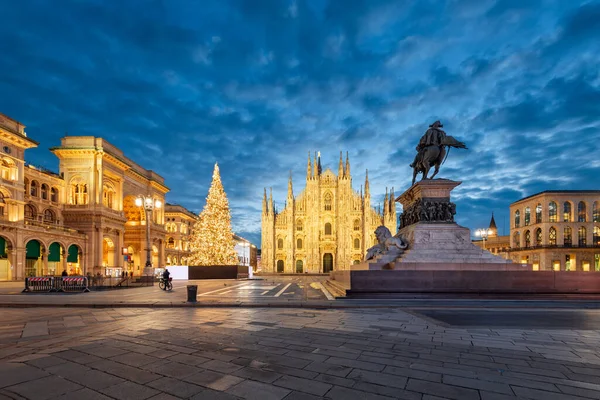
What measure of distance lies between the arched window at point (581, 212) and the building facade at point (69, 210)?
65.2 m

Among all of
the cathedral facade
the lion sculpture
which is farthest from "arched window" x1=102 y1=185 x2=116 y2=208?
the lion sculpture

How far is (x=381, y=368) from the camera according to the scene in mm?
5254

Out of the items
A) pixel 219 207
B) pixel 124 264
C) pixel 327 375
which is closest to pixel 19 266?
pixel 124 264

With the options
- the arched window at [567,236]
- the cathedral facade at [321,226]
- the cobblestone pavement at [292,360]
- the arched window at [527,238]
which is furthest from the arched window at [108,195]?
the arched window at [567,236]

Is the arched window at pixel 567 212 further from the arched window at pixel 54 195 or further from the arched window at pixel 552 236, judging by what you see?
the arched window at pixel 54 195

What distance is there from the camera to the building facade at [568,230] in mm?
58281

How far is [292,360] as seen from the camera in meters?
5.64

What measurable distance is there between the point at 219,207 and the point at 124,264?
66.1ft

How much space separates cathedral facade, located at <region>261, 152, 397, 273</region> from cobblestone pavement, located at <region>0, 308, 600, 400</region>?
63491mm

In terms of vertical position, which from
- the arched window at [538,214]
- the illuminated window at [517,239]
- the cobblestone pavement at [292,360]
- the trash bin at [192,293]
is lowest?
the illuminated window at [517,239]

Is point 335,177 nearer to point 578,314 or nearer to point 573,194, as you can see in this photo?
point 573,194

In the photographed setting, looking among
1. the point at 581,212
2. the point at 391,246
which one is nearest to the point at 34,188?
the point at 391,246

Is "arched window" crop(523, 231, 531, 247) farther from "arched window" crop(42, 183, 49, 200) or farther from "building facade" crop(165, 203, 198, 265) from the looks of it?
"arched window" crop(42, 183, 49, 200)

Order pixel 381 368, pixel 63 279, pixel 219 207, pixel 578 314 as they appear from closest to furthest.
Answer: pixel 381 368, pixel 578 314, pixel 63 279, pixel 219 207
